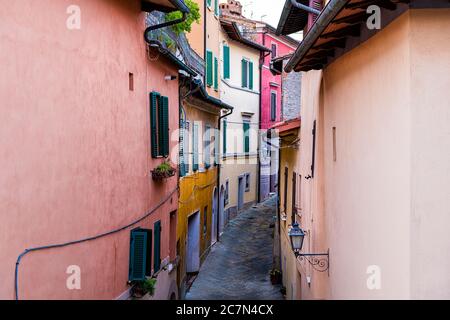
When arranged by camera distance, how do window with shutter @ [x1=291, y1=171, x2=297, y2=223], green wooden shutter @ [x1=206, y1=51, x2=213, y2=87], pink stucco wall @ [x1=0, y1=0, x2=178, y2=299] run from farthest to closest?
1. green wooden shutter @ [x1=206, y1=51, x2=213, y2=87]
2. window with shutter @ [x1=291, y1=171, x2=297, y2=223]
3. pink stucco wall @ [x1=0, y1=0, x2=178, y2=299]

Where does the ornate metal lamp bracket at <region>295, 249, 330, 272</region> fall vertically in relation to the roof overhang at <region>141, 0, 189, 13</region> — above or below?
below

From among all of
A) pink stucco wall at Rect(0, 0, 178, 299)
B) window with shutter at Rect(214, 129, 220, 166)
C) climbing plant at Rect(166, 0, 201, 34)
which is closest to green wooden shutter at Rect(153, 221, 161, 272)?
pink stucco wall at Rect(0, 0, 178, 299)

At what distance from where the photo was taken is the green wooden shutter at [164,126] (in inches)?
497

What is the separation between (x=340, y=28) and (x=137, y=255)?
5.56 meters

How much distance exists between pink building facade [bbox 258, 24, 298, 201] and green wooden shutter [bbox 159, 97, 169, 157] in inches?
950

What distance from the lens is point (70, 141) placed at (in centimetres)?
787

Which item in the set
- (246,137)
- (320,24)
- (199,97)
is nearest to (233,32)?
(246,137)

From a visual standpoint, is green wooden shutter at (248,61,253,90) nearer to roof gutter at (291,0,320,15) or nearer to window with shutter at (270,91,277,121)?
window with shutter at (270,91,277,121)

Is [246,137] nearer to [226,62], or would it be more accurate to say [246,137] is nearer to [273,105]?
[273,105]

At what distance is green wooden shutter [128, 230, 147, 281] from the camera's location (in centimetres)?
1075

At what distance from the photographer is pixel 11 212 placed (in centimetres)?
627

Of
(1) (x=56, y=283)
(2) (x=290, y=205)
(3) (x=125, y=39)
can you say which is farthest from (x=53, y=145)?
(2) (x=290, y=205)
